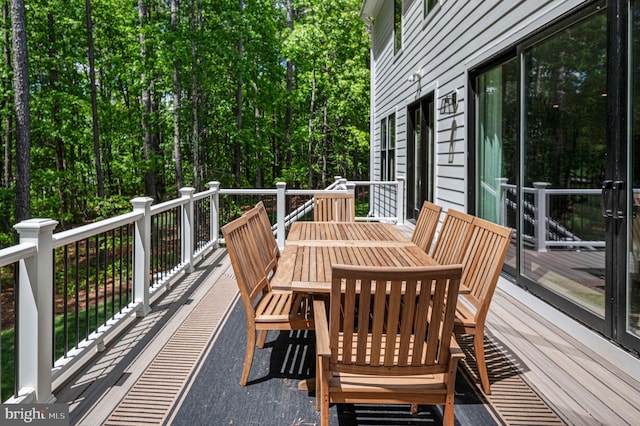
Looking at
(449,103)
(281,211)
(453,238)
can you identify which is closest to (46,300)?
(453,238)

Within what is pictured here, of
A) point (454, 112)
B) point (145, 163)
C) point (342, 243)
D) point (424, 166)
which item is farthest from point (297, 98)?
point (342, 243)

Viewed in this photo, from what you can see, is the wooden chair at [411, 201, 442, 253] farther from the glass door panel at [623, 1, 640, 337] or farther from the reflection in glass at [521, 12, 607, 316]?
the glass door panel at [623, 1, 640, 337]

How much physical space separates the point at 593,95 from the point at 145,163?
1371 cm

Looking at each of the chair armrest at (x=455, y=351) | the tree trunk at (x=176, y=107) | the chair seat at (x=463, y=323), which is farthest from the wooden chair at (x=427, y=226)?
the tree trunk at (x=176, y=107)

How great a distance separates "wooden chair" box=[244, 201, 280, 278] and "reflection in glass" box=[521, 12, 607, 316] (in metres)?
2.09

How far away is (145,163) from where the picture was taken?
47.3 feet

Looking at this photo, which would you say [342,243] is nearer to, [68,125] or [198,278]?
[198,278]

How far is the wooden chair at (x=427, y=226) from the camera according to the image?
3.48 m

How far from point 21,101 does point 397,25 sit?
8.04 meters

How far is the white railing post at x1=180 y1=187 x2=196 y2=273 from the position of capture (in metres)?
5.09

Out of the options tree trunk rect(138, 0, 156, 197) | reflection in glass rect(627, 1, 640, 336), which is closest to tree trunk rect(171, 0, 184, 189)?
tree trunk rect(138, 0, 156, 197)

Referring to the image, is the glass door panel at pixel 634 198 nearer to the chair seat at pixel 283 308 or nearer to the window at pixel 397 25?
the chair seat at pixel 283 308

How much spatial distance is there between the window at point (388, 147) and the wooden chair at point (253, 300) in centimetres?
715

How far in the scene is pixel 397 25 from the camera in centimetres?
895
